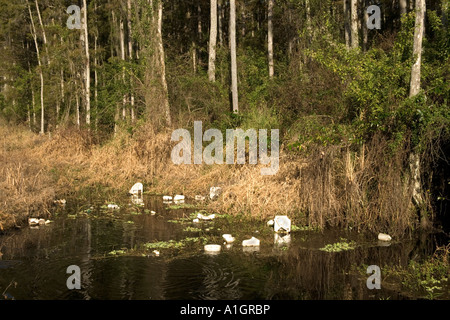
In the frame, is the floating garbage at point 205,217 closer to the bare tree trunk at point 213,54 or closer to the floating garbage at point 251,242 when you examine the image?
the floating garbage at point 251,242

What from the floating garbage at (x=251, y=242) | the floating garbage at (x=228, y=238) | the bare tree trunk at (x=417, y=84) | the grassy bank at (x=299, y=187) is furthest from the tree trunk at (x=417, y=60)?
the floating garbage at (x=228, y=238)

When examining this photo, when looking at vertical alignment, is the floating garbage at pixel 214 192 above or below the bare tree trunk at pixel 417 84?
below

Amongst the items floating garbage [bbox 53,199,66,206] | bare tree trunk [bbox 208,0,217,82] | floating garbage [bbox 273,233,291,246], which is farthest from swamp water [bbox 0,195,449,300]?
bare tree trunk [bbox 208,0,217,82]

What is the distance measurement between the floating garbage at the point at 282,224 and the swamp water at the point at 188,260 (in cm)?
18

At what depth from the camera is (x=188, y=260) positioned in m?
8.51

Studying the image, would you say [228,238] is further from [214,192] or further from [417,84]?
[417,84]

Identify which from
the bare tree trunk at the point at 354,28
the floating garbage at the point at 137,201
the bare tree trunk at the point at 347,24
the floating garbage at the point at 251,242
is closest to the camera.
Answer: the floating garbage at the point at 251,242

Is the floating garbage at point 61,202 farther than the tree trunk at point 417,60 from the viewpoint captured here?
Yes

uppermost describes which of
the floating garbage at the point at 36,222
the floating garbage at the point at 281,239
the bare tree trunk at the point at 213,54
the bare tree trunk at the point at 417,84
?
the bare tree trunk at the point at 213,54

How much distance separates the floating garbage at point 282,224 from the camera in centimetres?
1049

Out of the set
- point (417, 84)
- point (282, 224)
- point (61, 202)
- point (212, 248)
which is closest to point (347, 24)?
point (417, 84)

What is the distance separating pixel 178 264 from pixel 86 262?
1656 mm

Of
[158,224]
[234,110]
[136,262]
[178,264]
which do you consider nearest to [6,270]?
[136,262]
